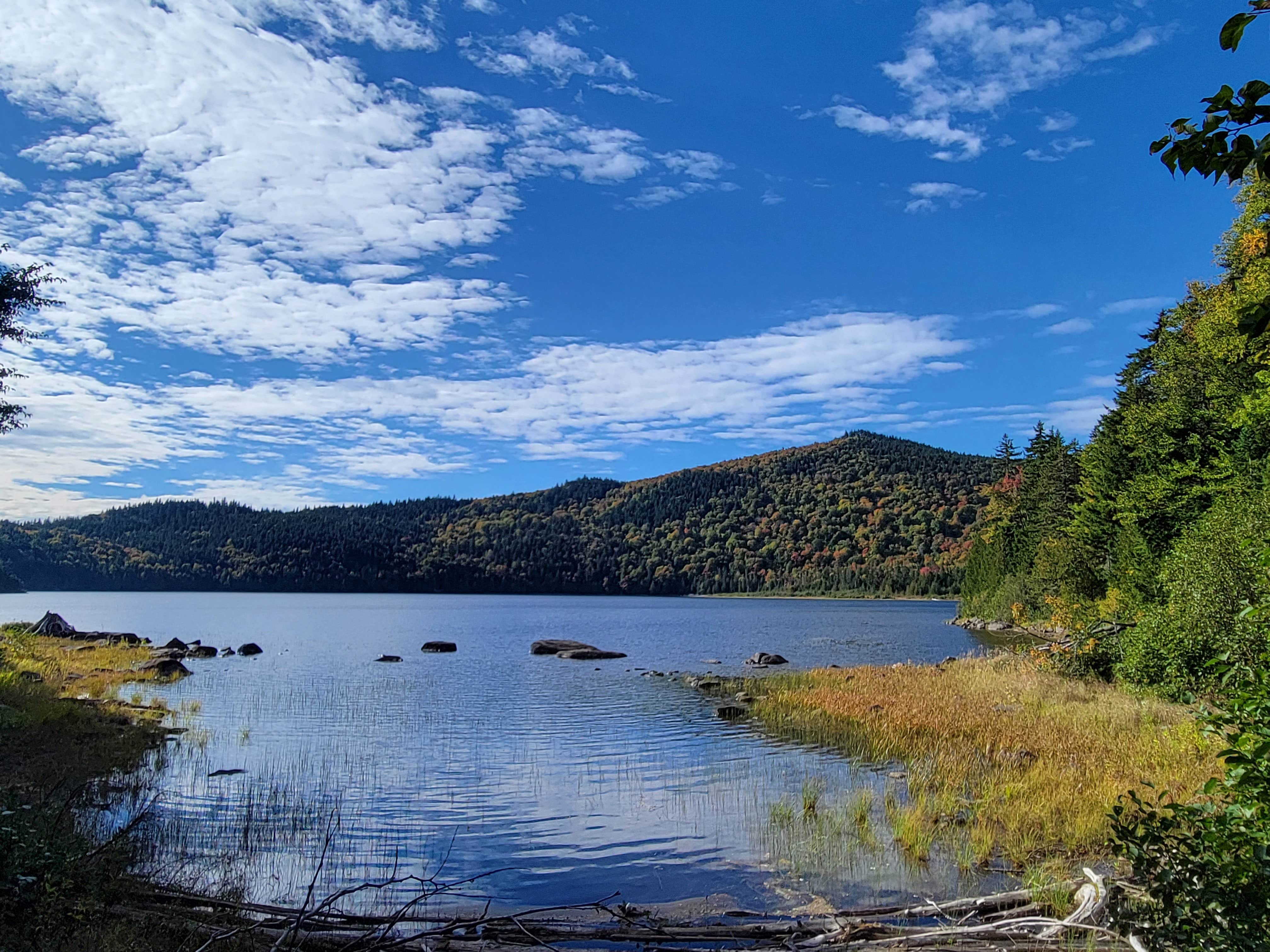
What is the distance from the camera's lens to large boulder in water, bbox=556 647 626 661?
55.8 meters

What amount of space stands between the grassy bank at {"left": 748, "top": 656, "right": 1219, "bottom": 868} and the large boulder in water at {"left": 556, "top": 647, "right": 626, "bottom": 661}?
68.8ft

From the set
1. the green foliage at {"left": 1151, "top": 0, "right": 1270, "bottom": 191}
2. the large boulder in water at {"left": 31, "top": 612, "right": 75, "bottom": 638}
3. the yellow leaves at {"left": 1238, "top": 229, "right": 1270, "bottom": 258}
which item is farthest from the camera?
the large boulder in water at {"left": 31, "top": 612, "right": 75, "bottom": 638}

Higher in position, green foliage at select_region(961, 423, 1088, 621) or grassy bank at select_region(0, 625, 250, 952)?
green foliage at select_region(961, 423, 1088, 621)

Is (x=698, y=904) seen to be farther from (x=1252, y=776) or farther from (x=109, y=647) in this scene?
(x=109, y=647)

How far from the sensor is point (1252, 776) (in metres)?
6.16

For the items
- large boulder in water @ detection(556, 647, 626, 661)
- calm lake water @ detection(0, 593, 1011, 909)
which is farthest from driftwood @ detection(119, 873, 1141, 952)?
large boulder in water @ detection(556, 647, 626, 661)

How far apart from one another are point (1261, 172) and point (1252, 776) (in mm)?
5271

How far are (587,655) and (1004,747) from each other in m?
38.0

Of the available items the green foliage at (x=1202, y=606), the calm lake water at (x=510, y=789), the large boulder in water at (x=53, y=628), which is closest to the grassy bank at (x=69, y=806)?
the calm lake water at (x=510, y=789)

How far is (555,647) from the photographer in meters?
60.0

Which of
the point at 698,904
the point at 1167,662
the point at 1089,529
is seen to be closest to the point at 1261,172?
the point at 698,904

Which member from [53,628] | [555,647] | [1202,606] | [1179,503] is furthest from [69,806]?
[555,647]

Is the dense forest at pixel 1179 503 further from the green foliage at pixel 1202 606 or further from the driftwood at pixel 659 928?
the driftwood at pixel 659 928

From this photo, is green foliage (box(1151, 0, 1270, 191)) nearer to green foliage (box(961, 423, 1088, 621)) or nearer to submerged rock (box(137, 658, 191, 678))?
submerged rock (box(137, 658, 191, 678))
